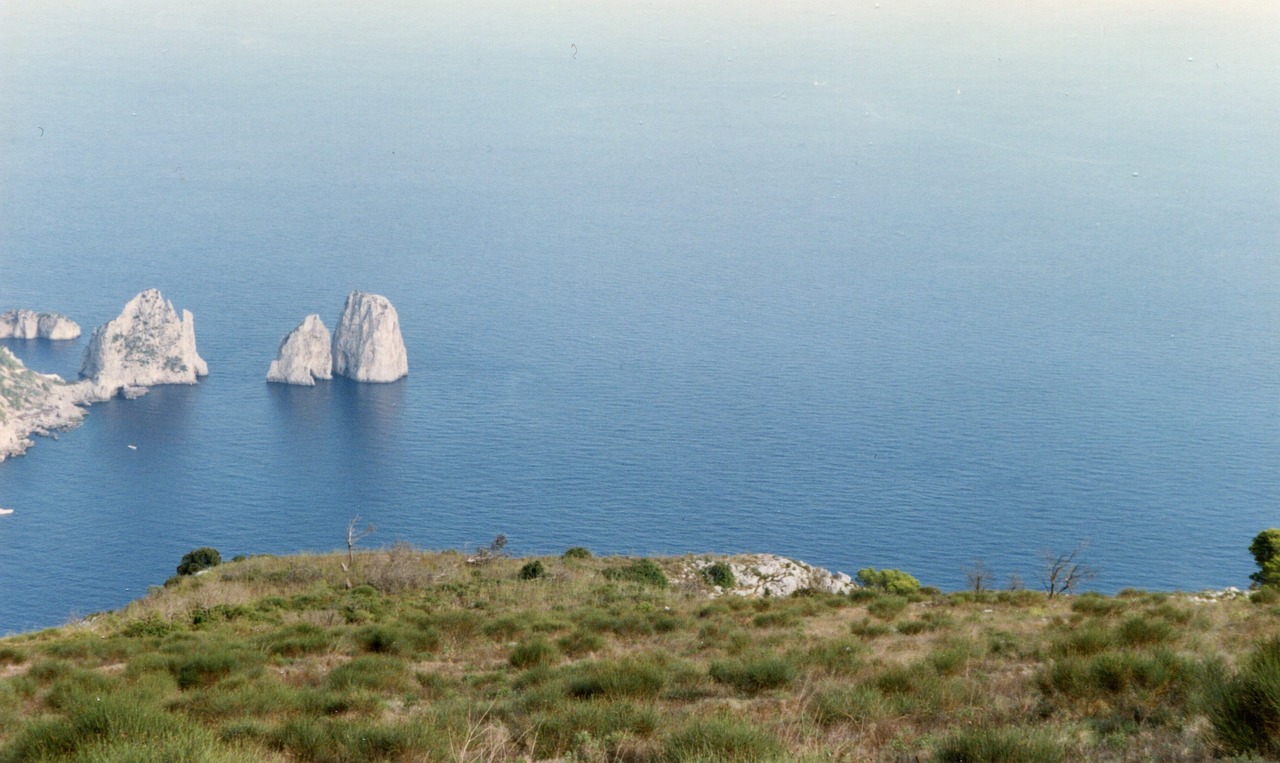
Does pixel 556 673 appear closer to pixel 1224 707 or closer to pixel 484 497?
pixel 1224 707

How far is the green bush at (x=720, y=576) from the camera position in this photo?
120ft

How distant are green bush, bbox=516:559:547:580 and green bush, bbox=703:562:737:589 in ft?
19.0

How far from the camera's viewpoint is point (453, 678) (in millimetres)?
17500

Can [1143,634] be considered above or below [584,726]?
below

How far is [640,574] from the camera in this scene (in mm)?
34812

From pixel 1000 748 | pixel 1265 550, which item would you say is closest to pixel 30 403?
pixel 1265 550

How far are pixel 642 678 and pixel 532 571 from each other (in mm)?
18917

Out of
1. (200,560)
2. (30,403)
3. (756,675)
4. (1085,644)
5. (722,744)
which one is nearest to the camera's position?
(722,744)

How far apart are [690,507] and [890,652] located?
11054 centimetres

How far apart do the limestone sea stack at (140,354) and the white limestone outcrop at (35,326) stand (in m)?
12.1

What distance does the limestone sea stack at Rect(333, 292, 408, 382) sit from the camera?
17162 centimetres

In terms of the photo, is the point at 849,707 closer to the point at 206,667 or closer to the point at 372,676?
the point at 372,676

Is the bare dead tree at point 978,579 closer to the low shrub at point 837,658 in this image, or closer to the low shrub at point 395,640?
the low shrub at point 837,658

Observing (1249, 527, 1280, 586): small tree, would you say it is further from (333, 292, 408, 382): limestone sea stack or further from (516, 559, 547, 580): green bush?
(333, 292, 408, 382): limestone sea stack
